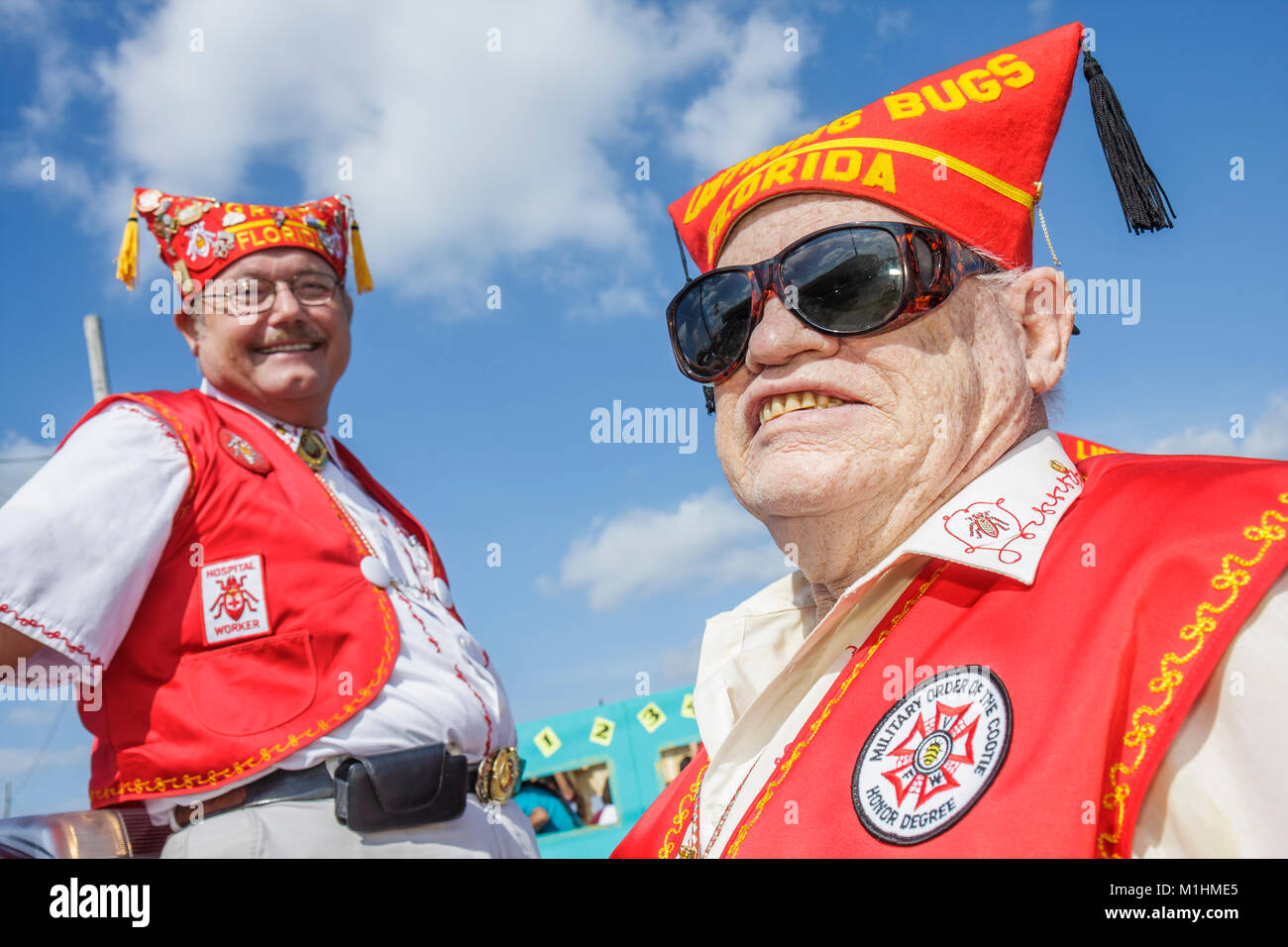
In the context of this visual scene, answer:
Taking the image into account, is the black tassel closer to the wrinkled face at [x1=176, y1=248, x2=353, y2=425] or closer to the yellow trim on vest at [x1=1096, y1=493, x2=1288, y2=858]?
the yellow trim on vest at [x1=1096, y1=493, x2=1288, y2=858]

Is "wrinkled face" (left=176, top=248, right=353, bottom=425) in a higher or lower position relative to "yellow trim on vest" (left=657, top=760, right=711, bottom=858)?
higher

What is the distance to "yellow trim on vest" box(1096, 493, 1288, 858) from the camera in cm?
110

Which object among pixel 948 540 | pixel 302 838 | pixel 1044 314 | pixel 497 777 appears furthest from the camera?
pixel 497 777

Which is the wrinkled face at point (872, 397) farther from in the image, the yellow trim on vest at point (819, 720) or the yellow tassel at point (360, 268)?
the yellow tassel at point (360, 268)

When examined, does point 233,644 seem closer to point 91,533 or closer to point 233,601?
point 233,601

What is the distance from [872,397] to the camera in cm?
164

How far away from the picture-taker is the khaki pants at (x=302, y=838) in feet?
7.10

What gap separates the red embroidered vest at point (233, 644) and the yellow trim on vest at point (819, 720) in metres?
1.21

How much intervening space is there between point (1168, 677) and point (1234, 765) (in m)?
0.11

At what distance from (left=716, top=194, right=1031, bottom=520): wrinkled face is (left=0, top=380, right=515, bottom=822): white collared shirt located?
116 cm

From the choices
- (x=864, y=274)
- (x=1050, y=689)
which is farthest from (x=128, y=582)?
(x=1050, y=689)

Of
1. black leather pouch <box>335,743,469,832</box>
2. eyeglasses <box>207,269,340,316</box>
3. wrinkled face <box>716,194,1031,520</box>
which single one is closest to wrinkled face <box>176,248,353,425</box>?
eyeglasses <box>207,269,340,316</box>
